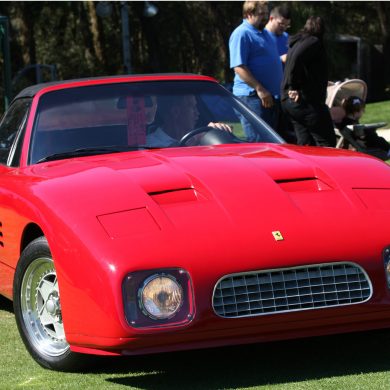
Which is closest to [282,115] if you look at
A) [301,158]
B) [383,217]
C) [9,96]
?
[301,158]

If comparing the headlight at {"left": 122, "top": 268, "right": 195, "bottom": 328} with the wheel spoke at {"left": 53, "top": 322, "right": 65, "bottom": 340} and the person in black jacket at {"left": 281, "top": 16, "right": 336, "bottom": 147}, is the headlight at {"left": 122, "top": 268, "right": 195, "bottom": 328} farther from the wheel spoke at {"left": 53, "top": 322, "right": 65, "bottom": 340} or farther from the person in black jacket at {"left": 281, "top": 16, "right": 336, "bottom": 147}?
the person in black jacket at {"left": 281, "top": 16, "right": 336, "bottom": 147}

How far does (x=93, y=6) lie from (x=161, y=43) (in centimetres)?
455

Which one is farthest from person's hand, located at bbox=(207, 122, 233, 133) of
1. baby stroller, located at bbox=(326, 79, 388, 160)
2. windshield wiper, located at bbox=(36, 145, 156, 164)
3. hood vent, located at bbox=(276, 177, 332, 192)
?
baby stroller, located at bbox=(326, 79, 388, 160)

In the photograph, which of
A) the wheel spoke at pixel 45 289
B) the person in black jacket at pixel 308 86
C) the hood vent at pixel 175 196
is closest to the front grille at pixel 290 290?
the hood vent at pixel 175 196

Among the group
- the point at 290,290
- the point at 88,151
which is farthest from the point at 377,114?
the point at 290,290

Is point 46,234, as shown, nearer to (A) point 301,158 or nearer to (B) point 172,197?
(B) point 172,197

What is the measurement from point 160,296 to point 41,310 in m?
0.91

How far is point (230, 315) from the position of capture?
4223 millimetres

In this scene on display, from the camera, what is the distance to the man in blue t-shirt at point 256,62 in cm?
985

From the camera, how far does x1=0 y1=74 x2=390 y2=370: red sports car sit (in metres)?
4.19

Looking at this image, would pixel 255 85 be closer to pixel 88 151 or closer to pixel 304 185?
pixel 88 151

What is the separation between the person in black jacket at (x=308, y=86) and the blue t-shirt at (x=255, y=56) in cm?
17

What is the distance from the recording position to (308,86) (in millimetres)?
9992

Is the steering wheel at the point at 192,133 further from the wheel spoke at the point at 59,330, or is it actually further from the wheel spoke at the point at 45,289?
the wheel spoke at the point at 59,330
